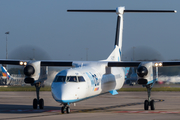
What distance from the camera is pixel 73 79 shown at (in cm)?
1767

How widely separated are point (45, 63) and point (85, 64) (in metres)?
2.73

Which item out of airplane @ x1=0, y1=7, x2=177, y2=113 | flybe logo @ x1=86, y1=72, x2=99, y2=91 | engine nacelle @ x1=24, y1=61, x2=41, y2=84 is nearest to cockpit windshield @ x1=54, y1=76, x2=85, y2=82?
airplane @ x1=0, y1=7, x2=177, y2=113

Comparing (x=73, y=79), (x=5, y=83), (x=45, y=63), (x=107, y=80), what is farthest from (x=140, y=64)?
(x=5, y=83)

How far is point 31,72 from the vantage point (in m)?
21.0

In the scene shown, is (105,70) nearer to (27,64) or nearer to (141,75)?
(141,75)

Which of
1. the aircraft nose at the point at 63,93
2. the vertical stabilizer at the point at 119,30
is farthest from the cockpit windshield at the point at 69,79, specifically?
the vertical stabilizer at the point at 119,30

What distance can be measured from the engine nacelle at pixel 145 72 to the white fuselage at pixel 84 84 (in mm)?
2498

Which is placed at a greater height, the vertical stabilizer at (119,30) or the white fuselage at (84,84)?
the vertical stabilizer at (119,30)

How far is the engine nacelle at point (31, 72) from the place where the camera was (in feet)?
68.7

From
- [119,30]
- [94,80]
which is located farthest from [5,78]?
[94,80]

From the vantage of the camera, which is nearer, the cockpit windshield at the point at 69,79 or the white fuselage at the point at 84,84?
the white fuselage at the point at 84,84

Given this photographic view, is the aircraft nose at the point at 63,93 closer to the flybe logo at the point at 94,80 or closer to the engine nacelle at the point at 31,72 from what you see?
the flybe logo at the point at 94,80

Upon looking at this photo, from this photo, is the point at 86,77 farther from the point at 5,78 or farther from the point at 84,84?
the point at 5,78

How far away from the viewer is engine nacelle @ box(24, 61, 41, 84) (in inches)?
824
